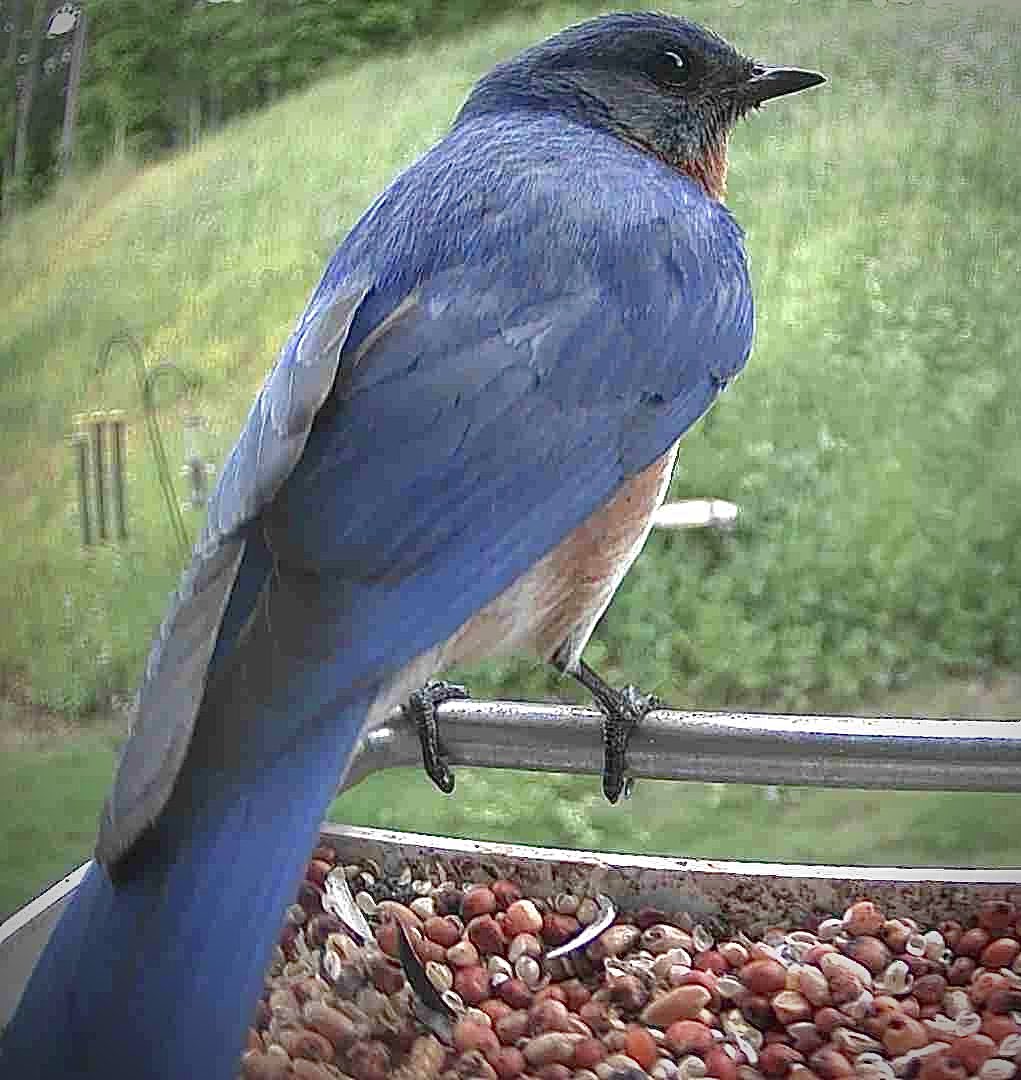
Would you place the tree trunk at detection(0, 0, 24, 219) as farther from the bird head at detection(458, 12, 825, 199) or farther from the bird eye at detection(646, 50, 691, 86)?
the bird eye at detection(646, 50, 691, 86)

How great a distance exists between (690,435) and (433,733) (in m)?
0.25

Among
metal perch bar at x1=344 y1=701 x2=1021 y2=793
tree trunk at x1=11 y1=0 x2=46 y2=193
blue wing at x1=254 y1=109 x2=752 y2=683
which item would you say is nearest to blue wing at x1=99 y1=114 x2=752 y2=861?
blue wing at x1=254 y1=109 x2=752 y2=683

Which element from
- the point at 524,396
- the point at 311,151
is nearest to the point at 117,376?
the point at 311,151

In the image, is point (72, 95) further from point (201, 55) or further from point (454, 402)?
point (454, 402)

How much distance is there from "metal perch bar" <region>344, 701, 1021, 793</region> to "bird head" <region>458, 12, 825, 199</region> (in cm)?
34

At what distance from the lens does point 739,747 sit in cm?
100

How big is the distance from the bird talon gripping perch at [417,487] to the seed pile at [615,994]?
0.12 meters

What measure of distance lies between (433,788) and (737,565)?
244 millimetres

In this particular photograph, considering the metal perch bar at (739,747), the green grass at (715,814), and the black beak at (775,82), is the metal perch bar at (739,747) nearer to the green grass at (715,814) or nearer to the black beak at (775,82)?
the green grass at (715,814)

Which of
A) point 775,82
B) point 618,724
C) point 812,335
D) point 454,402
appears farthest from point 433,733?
point 775,82

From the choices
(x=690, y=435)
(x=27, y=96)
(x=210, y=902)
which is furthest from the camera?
(x=27, y=96)

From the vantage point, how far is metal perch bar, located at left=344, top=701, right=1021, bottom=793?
978 mm

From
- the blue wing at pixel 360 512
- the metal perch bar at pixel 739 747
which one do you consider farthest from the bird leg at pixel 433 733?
the blue wing at pixel 360 512

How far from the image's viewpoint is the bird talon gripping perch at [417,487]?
90cm
